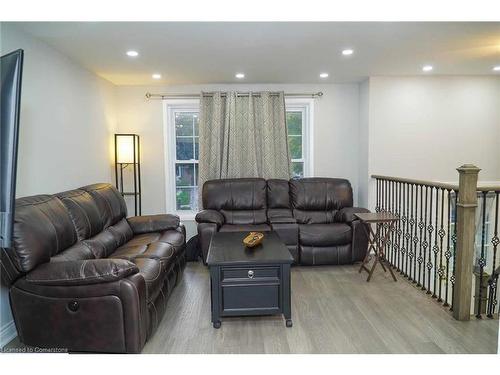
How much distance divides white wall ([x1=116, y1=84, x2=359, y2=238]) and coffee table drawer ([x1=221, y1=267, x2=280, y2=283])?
2.56 metres

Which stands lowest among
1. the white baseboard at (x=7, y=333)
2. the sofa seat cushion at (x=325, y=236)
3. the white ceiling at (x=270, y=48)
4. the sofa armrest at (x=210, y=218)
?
the white baseboard at (x=7, y=333)

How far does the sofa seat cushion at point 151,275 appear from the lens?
2.41 m

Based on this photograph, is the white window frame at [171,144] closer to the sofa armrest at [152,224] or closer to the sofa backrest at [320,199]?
the sofa armrest at [152,224]

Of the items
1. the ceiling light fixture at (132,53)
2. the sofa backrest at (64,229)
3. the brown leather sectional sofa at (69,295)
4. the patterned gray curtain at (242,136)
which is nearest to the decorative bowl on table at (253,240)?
the brown leather sectional sofa at (69,295)

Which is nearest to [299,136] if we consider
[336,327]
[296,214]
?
[296,214]

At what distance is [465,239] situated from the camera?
8.71ft

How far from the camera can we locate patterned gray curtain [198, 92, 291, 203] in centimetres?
477

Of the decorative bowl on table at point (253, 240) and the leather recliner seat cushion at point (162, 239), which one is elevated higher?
the decorative bowl on table at point (253, 240)

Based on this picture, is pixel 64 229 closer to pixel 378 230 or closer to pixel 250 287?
pixel 250 287

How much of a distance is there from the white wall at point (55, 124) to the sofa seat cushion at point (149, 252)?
87 cm

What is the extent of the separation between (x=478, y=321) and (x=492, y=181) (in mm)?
2835

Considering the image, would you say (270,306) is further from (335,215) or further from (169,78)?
(169,78)

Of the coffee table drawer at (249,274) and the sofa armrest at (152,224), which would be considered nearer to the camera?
the coffee table drawer at (249,274)

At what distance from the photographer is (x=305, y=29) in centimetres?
280
